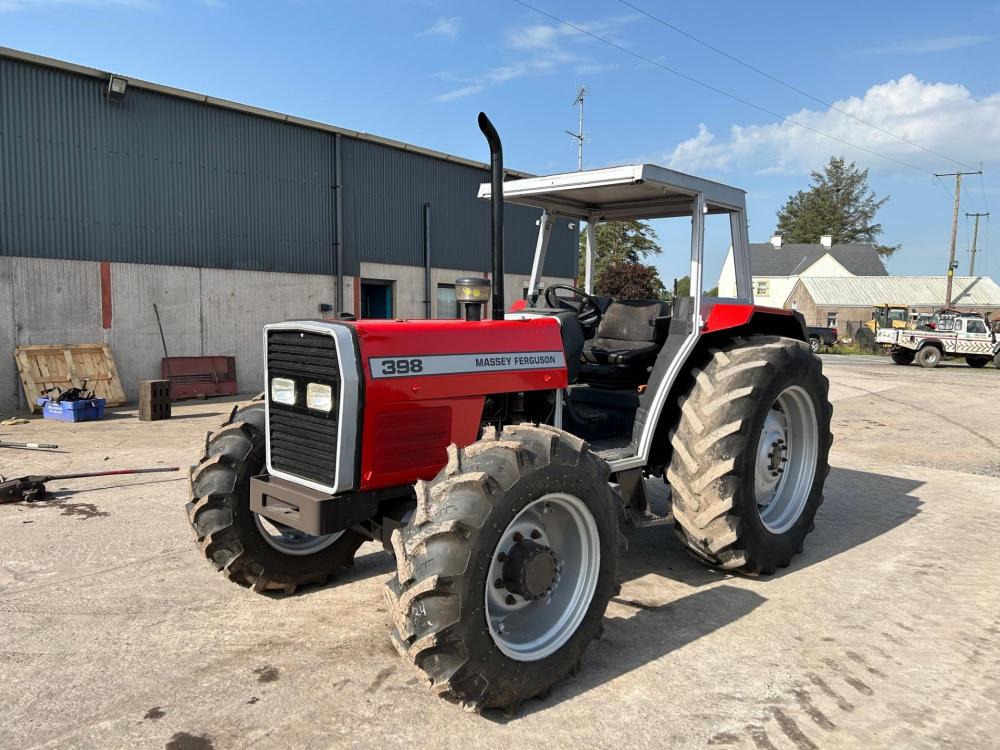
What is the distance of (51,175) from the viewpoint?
12.1 m

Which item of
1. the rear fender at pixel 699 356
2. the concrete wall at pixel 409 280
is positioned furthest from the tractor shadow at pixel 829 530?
the concrete wall at pixel 409 280

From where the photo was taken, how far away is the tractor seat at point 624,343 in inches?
193

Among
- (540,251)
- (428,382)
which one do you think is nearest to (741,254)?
(540,251)

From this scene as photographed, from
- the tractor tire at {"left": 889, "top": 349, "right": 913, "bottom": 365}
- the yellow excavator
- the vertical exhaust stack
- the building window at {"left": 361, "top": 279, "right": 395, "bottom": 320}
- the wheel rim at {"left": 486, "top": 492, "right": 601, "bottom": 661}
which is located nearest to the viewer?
the wheel rim at {"left": 486, "top": 492, "right": 601, "bottom": 661}

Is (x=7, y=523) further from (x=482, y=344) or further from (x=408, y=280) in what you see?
(x=408, y=280)

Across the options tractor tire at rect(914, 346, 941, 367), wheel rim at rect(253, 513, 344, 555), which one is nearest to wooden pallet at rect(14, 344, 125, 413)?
wheel rim at rect(253, 513, 344, 555)

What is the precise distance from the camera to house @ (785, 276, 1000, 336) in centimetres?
4731

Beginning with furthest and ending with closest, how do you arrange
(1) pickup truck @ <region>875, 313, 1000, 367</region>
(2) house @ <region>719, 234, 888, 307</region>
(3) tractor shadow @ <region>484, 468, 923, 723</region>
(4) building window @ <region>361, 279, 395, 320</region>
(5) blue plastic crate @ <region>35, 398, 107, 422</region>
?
(2) house @ <region>719, 234, 888, 307</region>, (1) pickup truck @ <region>875, 313, 1000, 367</region>, (4) building window @ <region>361, 279, 395, 320</region>, (5) blue plastic crate @ <region>35, 398, 107, 422</region>, (3) tractor shadow @ <region>484, 468, 923, 723</region>

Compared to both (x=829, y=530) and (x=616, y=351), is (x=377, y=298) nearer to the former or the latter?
(x=616, y=351)

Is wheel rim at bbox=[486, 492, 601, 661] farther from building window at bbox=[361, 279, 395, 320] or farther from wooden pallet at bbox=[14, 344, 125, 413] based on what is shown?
building window at bbox=[361, 279, 395, 320]

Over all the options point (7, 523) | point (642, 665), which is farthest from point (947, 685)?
point (7, 523)

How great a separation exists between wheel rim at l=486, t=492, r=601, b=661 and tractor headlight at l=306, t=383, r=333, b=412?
998 millimetres

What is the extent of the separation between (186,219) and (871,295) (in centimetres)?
4695

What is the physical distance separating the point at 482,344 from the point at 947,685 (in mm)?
2636
